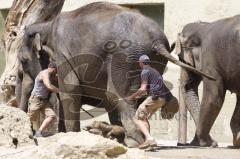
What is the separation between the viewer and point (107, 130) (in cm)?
1059

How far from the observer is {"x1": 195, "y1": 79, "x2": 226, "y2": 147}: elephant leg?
37.0 ft

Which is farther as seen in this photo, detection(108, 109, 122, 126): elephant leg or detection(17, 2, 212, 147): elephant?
detection(108, 109, 122, 126): elephant leg

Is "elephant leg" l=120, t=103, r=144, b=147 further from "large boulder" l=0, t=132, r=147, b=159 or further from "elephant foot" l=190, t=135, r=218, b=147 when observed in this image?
"large boulder" l=0, t=132, r=147, b=159

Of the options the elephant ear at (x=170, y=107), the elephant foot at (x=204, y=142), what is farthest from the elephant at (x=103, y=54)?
the elephant foot at (x=204, y=142)

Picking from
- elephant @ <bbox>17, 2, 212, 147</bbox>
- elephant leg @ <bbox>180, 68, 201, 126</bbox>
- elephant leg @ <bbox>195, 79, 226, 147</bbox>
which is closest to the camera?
elephant @ <bbox>17, 2, 212, 147</bbox>

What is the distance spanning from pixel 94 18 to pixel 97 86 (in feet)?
2.97

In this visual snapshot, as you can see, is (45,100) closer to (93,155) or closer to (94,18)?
(94,18)

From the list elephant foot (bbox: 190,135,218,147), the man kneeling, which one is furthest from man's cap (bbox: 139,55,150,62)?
elephant foot (bbox: 190,135,218,147)

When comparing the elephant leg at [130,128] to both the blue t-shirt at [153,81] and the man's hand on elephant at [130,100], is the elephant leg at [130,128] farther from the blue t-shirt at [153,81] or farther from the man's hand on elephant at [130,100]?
the blue t-shirt at [153,81]

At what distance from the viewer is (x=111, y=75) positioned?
10.3 metres

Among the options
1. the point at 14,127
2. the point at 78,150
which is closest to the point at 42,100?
the point at 14,127

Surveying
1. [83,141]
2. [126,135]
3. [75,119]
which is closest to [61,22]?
[75,119]

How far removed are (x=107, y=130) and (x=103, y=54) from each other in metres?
1.00

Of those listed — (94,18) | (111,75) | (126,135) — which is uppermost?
(94,18)
